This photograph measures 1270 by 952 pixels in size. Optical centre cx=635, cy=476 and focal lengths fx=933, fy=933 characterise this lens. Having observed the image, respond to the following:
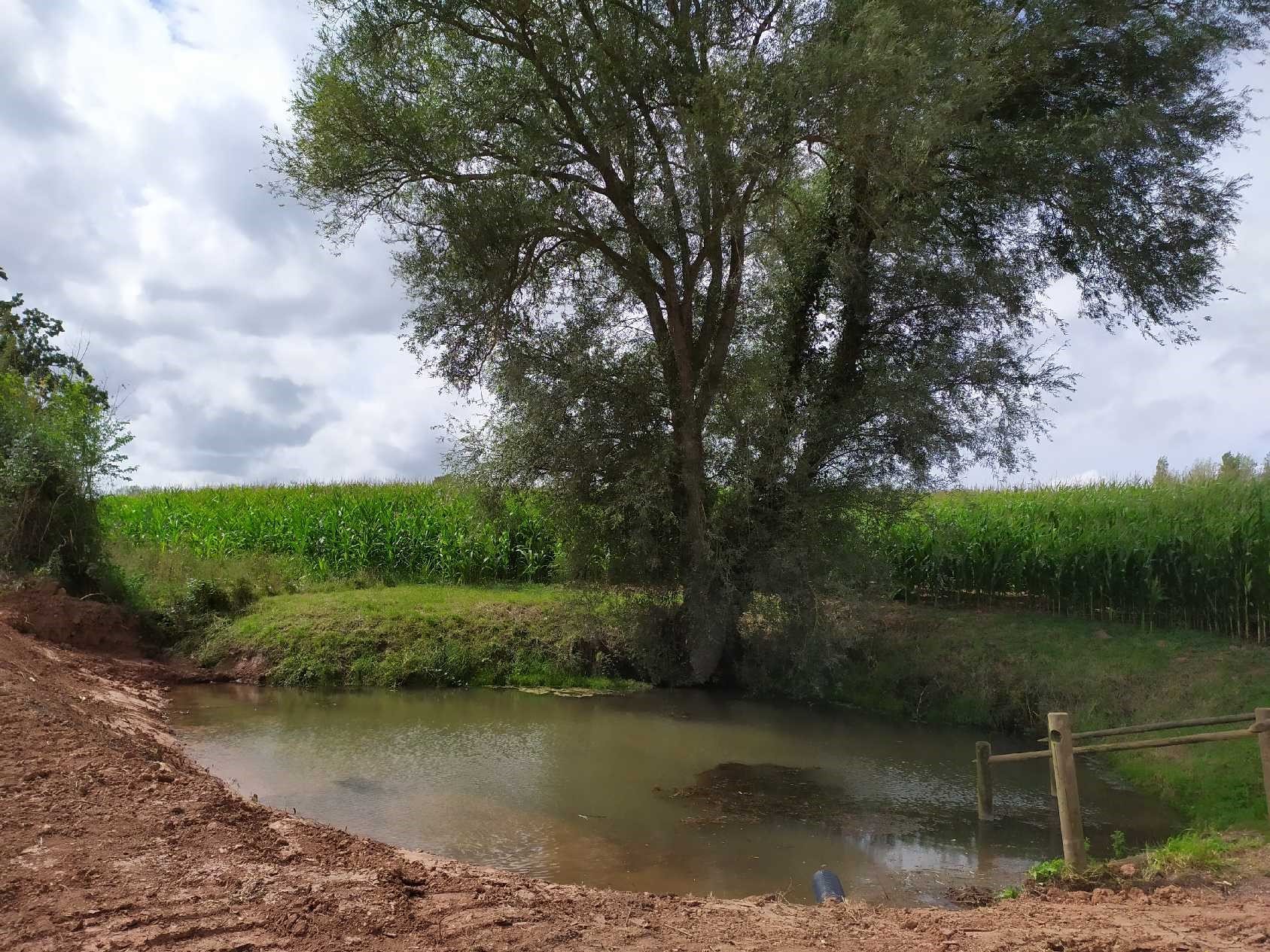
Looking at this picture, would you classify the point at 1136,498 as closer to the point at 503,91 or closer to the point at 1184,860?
the point at 1184,860

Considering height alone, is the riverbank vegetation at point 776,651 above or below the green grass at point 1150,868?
above

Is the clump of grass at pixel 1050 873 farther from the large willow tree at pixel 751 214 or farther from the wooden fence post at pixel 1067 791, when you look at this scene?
the large willow tree at pixel 751 214

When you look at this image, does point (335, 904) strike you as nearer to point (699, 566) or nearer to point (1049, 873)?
point (1049, 873)

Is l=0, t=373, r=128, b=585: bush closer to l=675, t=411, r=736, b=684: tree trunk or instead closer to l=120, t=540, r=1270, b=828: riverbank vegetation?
l=120, t=540, r=1270, b=828: riverbank vegetation

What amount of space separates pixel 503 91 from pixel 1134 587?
12.9 m

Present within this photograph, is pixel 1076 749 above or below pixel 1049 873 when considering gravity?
above

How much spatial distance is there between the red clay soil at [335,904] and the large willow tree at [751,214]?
843 cm

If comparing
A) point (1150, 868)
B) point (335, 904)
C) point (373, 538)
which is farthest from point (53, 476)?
point (1150, 868)

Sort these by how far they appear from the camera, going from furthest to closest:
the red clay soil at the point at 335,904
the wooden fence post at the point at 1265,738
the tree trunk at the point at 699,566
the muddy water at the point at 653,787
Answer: the tree trunk at the point at 699,566
the muddy water at the point at 653,787
the wooden fence post at the point at 1265,738
the red clay soil at the point at 335,904

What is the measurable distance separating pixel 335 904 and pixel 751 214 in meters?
12.3

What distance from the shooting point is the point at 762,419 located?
584 inches

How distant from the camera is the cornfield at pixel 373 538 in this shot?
20922 millimetres

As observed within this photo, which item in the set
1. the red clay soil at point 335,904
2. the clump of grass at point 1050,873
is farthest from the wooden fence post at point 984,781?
the red clay soil at point 335,904

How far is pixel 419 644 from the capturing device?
643 inches
